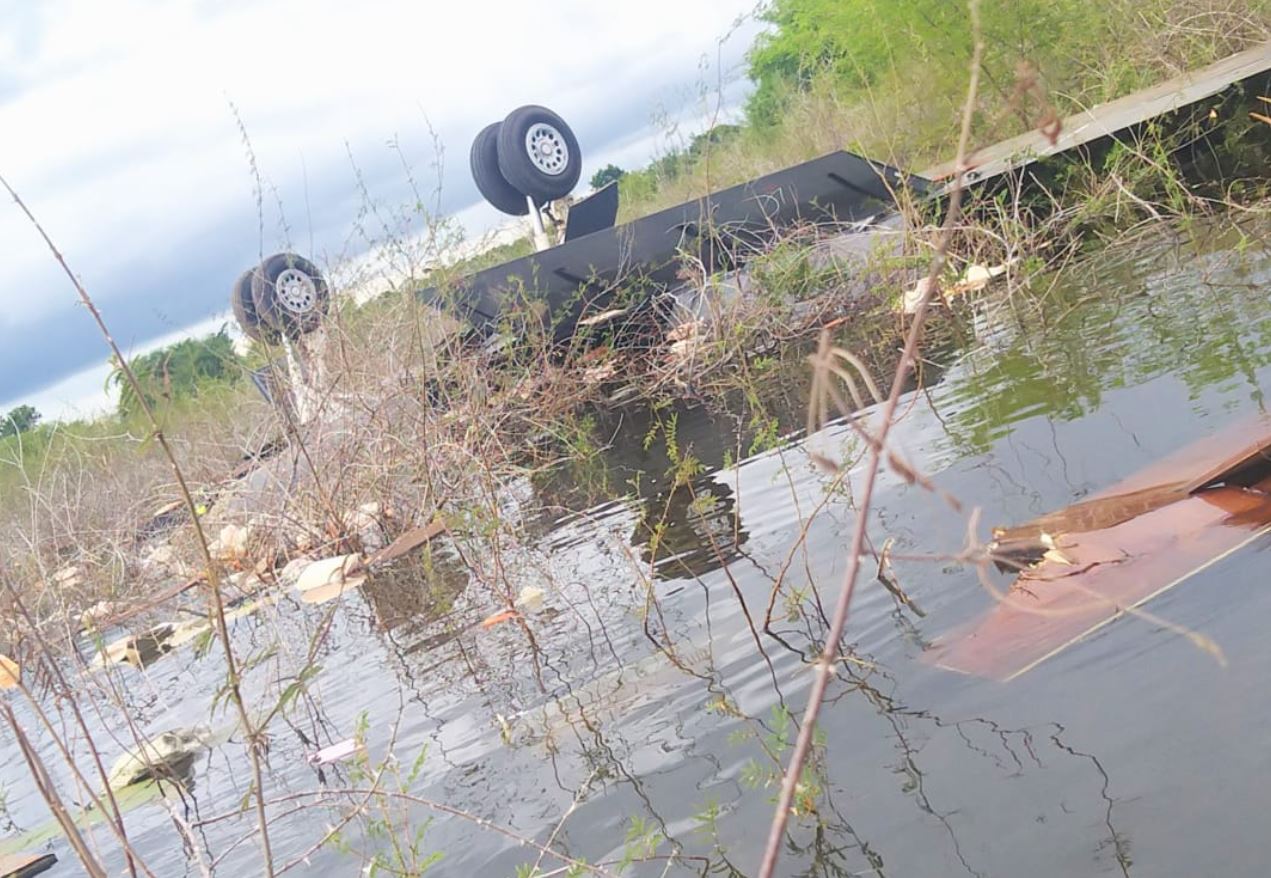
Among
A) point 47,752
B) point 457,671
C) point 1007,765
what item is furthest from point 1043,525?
point 47,752

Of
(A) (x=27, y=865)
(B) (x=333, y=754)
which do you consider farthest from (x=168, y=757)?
(B) (x=333, y=754)

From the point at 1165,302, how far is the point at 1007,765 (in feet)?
16.7

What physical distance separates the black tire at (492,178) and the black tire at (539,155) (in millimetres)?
134

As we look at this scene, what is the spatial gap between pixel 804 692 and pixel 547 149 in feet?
34.8

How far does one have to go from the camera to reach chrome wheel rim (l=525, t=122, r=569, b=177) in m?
13.0

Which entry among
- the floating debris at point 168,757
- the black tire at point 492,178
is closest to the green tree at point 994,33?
the black tire at point 492,178

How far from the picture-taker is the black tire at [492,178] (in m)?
13.0

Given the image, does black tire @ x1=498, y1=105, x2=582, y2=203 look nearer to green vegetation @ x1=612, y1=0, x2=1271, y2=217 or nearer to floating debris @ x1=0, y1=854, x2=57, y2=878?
green vegetation @ x1=612, y1=0, x2=1271, y2=217

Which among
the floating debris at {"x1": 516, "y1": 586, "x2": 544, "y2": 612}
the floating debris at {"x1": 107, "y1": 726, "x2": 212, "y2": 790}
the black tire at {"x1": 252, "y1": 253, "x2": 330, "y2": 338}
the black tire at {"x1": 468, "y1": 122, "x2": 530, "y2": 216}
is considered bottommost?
the floating debris at {"x1": 516, "y1": 586, "x2": 544, "y2": 612}

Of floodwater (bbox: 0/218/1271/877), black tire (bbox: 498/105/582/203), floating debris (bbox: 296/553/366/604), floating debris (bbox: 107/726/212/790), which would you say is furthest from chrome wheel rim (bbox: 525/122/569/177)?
floating debris (bbox: 107/726/212/790)

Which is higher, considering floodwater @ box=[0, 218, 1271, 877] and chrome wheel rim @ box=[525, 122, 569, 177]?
chrome wheel rim @ box=[525, 122, 569, 177]

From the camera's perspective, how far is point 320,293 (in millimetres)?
9195

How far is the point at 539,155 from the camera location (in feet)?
42.9

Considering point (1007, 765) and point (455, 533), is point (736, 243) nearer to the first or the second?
point (455, 533)
